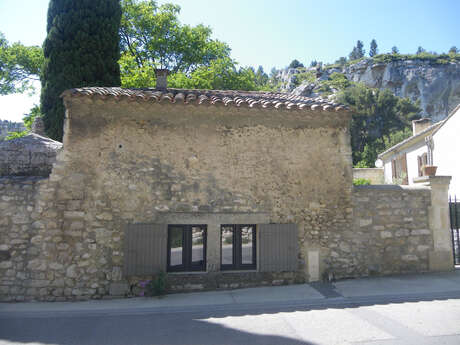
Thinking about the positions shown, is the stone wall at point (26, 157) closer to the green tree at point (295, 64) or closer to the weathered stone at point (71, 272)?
the weathered stone at point (71, 272)

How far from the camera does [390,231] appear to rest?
7.43m

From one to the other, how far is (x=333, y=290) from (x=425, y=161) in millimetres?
17926

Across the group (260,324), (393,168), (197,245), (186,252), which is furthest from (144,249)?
(393,168)

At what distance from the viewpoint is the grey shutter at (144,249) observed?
6.52m

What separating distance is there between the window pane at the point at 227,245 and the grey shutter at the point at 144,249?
1.47 m

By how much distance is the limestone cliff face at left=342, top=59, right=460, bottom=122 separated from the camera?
49628 millimetres

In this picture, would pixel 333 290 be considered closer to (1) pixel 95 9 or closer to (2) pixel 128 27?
(1) pixel 95 9

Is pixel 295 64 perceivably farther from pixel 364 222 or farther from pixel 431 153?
pixel 364 222

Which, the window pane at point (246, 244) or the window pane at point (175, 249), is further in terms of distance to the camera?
the window pane at point (246, 244)

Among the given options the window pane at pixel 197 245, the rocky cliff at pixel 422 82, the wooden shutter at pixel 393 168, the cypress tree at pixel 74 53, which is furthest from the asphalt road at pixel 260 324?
the rocky cliff at pixel 422 82

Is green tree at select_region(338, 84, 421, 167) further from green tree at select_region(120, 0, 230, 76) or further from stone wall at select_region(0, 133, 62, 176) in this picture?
stone wall at select_region(0, 133, 62, 176)

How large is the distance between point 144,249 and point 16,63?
721 inches

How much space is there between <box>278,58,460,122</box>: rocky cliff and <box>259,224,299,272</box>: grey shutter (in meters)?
50.9

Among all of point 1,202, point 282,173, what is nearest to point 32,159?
point 1,202
